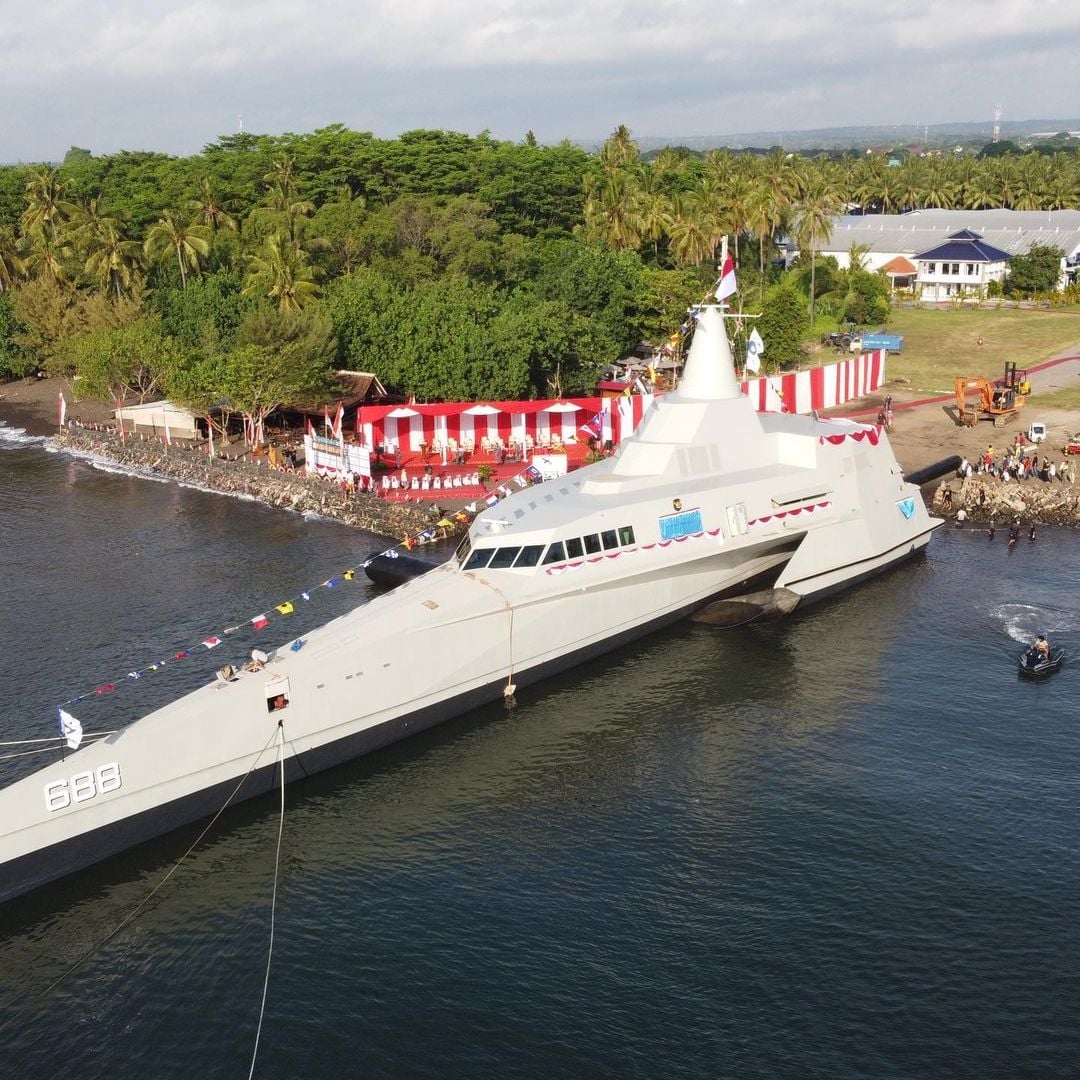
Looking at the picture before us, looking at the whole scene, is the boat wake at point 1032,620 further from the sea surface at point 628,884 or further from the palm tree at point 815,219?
the palm tree at point 815,219

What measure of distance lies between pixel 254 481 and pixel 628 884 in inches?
1760

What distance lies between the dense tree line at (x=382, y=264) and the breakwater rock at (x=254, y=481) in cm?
417

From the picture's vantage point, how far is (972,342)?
4065 inches

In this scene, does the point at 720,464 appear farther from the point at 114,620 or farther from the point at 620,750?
the point at 114,620

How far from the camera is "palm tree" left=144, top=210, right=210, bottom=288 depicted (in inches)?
3740

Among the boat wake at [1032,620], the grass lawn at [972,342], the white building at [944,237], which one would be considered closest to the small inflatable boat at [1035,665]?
the boat wake at [1032,620]

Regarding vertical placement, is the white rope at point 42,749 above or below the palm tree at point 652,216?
below

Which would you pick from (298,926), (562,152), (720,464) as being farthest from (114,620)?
(562,152)

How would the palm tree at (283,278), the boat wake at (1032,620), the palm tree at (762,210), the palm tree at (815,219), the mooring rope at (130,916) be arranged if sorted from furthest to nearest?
the palm tree at (815,219) → the palm tree at (762,210) → the palm tree at (283,278) → the boat wake at (1032,620) → the mooring rope at (130,916)

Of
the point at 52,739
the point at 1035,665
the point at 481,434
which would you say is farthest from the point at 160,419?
the point at 1035,665

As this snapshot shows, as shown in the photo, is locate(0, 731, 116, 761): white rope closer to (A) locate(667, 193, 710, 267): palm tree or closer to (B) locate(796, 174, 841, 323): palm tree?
(A) locate(667, 193, 710, 267): palm tree

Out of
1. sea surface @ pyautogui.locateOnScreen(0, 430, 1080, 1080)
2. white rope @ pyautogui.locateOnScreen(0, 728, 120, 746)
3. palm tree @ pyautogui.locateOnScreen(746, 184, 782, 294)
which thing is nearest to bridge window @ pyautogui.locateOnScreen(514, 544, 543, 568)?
sea surface @ pyautogui.locateOnScreen(0, 430, 1080, 1080)

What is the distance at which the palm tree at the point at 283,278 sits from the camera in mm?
83812

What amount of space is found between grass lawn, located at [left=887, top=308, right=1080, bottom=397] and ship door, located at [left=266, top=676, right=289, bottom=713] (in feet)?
207
